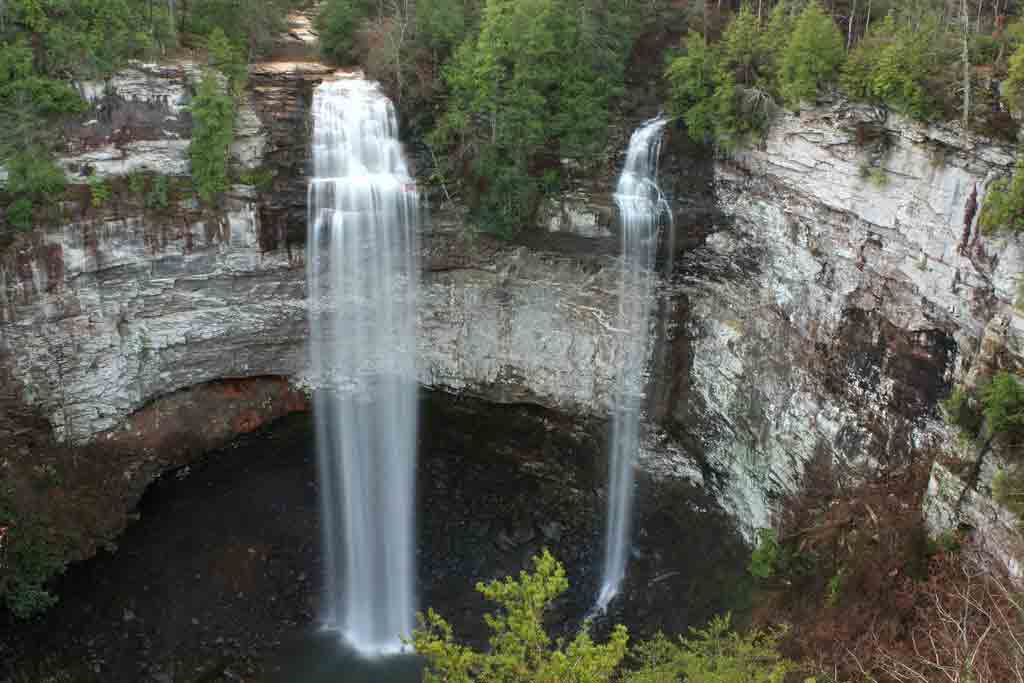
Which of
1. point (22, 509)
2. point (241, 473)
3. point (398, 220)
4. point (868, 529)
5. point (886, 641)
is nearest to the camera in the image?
point (886, 641)

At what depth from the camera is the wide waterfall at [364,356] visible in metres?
19.6

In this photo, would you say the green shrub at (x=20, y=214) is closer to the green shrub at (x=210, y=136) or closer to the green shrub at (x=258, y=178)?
the green shrub at (x=210, y=136)

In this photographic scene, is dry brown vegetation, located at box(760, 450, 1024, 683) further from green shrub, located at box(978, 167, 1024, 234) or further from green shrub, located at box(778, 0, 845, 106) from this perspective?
green shrub, located at box(778, 0, 845, 106)

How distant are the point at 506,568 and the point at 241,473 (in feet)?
25.1

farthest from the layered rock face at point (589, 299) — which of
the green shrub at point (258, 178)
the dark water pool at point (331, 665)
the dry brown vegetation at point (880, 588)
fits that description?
the dark water pool at point (331, 665)

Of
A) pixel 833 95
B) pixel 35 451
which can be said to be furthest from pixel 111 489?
pixel 833 95

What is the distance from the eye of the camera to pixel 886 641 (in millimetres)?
13281

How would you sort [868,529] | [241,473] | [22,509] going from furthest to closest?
[241,473] < [22,509] < [868,529]

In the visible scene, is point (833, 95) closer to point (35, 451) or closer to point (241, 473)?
point (241, 473)

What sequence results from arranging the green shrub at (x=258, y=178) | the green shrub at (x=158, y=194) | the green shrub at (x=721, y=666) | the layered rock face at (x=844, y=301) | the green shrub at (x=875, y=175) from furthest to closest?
the green shrub at (x=258, y=178) → the green shrub at (x=158, y=194) → the green shrub at (x=875, y=175) → the layered rock face at (x=844, y=301) → the green shrub at (x=721, y=666)

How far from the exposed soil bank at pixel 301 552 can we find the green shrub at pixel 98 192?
24.3 feet

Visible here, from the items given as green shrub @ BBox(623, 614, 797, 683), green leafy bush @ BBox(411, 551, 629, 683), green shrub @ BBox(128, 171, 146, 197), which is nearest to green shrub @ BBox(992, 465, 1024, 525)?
green shrub @ BBox(623, 614, 797, 683)

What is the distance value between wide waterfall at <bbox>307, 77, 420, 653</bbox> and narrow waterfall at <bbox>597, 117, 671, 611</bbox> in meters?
5.11

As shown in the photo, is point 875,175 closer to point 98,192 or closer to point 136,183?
point 136,183
